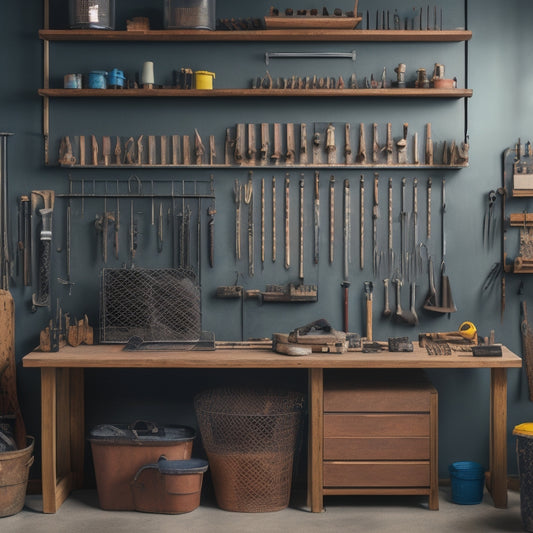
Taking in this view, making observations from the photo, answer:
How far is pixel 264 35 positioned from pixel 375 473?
2.65 meters

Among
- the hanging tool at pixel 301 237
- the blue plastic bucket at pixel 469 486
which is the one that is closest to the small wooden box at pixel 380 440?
the blue plastic bucket at pixel 469 486

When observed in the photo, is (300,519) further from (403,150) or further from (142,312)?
(403,150)

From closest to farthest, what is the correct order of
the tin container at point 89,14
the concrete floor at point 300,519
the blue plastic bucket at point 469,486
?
the concrete floor at point 300,519 → the blue plastic bucket at point 469,486 → the tin container at point 89,14

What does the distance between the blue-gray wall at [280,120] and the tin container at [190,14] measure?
0.20 m

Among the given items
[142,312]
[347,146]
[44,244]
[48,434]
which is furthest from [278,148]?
[48,434]

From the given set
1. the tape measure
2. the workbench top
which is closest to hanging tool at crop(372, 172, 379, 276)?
the tape measure

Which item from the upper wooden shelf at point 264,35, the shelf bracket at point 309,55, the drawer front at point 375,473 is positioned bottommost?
the drawer front at point 375,473

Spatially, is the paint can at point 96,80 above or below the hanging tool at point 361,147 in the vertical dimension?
above

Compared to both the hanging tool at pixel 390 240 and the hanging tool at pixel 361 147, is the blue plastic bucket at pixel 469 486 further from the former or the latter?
the hanging tool at pixel 361 147

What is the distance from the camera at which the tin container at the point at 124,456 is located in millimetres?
4914

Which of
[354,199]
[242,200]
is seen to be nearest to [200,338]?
[242,200]

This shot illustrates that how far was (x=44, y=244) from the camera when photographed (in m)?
5.41

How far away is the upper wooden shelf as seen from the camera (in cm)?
527

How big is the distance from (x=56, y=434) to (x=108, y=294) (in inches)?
34.8
